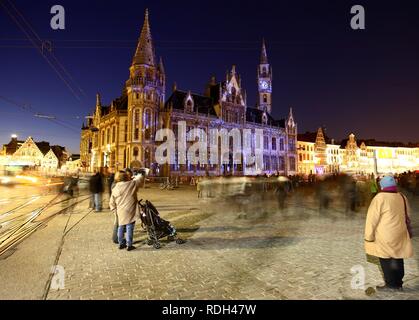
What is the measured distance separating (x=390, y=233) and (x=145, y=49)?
48829mm

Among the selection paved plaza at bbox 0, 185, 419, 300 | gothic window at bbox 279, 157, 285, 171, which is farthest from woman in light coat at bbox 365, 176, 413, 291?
gothic window at bbox 279, 157, 285, 171

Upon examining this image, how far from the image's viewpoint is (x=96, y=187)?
1252 cm

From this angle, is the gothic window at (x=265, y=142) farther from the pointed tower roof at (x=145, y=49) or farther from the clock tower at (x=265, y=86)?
the pointed tower roof at (x=145, y=49)

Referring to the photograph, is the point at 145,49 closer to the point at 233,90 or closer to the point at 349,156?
the point at 233,90

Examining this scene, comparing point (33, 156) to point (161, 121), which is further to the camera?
point (33, 156)

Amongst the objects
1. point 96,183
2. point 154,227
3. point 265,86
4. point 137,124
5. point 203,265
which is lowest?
point 203,265

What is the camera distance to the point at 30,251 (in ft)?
21.3

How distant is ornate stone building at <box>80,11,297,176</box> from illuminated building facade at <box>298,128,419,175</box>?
9.30 meters

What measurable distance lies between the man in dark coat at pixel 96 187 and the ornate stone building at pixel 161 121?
28534mm

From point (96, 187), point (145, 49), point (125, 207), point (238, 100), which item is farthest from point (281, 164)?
point (125, 207)

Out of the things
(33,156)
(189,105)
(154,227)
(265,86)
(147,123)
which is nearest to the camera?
(154,227)

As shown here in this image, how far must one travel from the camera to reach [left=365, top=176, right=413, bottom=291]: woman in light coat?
14.1 ft

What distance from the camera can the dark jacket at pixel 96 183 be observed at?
12284mm
